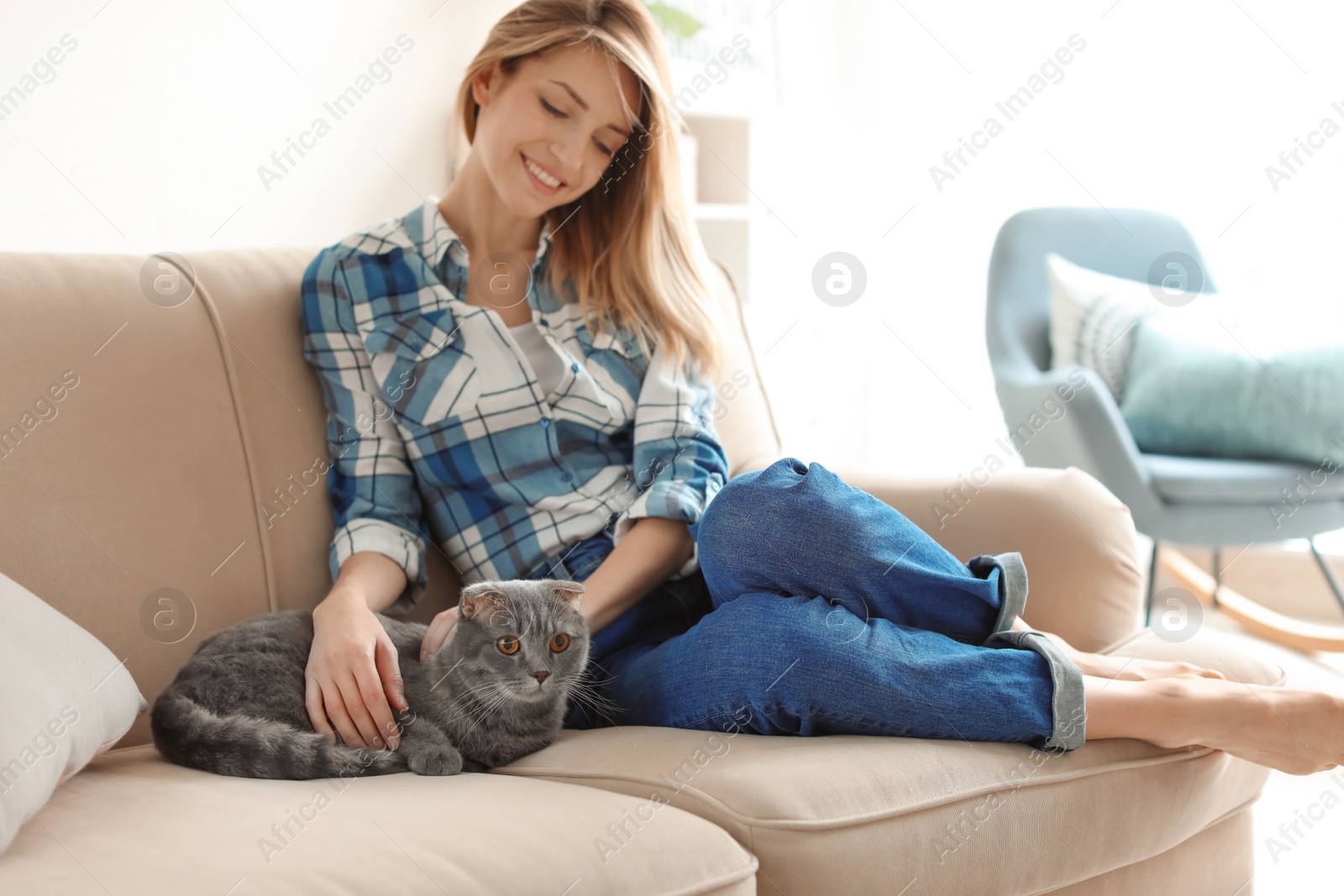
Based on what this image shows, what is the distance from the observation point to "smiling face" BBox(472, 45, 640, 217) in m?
1.47

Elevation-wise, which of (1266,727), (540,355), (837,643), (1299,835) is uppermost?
(540,355)

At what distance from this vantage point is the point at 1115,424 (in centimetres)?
233

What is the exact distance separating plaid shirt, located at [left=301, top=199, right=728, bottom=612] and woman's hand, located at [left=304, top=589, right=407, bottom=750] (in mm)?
236

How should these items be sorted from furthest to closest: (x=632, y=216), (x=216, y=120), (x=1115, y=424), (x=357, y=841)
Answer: (x=1115, y=424) < (x=216, y=120) < (x=632, y=216) < (x=357, y=841)

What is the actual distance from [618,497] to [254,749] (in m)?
0.62

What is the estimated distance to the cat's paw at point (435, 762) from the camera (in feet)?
3.59

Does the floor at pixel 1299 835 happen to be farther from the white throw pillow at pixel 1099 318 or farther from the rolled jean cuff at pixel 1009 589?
the white throw pillow at pixel 1099 318

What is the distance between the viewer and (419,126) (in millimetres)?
2617

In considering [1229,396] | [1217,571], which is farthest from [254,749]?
[1217,571]

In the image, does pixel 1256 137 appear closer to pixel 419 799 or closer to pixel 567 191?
pixel 567 191

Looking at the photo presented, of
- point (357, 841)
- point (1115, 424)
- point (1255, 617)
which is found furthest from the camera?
point (1255, 617)

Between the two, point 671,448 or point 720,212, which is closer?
point 671,448

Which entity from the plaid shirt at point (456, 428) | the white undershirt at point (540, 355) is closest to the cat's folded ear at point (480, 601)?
the plaid shirt at point (456, 428)

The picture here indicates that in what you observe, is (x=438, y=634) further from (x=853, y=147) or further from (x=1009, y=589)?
(x=853, y=147)
